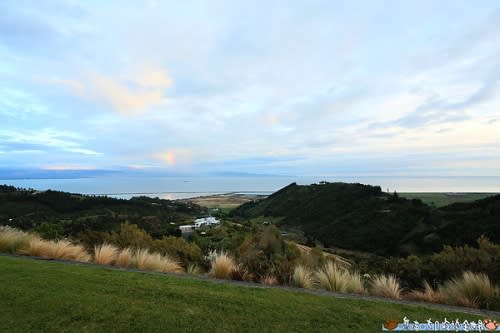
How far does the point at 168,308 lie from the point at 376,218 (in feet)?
244

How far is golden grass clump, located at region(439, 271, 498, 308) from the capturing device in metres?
4.73

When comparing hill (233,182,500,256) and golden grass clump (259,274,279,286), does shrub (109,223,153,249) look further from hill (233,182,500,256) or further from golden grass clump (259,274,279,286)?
hill (233,182,500,256)

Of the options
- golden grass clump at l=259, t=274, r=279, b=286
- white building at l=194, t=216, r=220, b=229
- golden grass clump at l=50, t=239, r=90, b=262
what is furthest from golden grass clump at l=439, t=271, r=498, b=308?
white building at l=194, t=216, r=220, b=229

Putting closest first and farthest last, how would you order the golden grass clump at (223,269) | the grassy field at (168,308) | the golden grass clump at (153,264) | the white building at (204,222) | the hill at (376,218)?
the grassy field at (168,308) < the golden grass clump at (223,269) < the golden grass clump at (153,264) < the white building at (204,222) < the hill at (376,218)

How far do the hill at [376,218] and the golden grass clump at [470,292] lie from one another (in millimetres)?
→ 44333

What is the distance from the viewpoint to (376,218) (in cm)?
7006

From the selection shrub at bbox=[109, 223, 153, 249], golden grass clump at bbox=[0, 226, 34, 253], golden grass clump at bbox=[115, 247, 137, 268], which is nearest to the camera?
golden grass clump at bbox=[115, 247, 137, 268]

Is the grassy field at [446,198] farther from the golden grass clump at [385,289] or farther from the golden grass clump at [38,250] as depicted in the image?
the golden grass clump at [38,250]

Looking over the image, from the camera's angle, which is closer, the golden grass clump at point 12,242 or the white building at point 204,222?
the golden grass clump at point 12,242

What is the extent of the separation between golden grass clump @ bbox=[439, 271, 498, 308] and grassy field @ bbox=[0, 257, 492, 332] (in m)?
1.10

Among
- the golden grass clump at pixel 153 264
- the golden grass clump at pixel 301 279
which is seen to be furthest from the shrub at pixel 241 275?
the golden grass clump at pixel 153 264

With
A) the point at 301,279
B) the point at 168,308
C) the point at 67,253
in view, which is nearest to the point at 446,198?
the point at 301,279

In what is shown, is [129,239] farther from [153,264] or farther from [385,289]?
[385,289]

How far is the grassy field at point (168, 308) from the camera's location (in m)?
3.17
